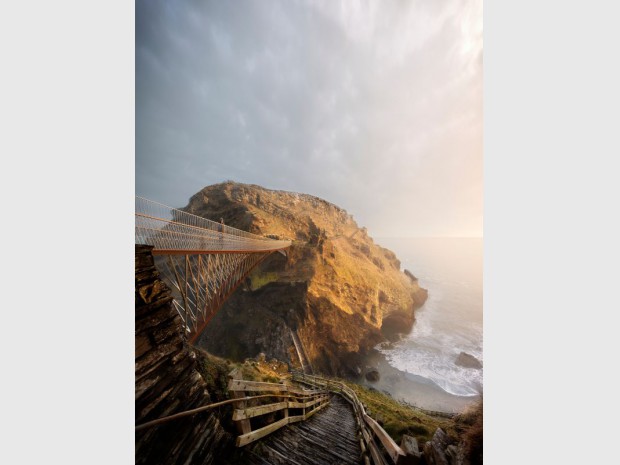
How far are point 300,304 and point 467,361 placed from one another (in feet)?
49.3

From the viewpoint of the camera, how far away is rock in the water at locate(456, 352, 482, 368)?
670 inches

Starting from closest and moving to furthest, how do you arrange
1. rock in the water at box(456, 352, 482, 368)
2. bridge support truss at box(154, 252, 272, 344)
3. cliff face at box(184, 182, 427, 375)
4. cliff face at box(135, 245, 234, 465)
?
1. cliff face at box(135, 245, 234, 465)
2. bridge support truss at box(154, 252, 272, 344)
3. cliff face at box(184, 182, 427, 375)
4. rock in the water at box(456, 352, 482, 368)

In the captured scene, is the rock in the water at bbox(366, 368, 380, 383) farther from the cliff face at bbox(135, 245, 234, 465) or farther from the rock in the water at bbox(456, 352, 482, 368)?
the cliff face at bbox(135, 245, 234, 465)

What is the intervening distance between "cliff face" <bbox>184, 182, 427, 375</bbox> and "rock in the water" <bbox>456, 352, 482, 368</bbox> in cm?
576

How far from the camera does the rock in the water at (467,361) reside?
17009mm

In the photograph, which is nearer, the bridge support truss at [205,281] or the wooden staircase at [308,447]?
the wooden staircase at [308,447]

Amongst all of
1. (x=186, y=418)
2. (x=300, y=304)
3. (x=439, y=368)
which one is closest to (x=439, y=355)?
(x=439, y=368)

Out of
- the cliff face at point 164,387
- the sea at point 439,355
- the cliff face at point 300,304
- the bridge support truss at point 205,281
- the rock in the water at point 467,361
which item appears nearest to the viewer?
the cliff face at point 164,387

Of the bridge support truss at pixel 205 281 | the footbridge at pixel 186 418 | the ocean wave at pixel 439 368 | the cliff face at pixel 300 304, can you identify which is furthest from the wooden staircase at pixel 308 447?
the ocean wave at pixel 439 368

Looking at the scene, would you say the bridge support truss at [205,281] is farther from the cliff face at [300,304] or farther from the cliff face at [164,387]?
the cliff face at [300,304]

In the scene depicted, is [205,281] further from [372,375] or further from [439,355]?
[439,355]

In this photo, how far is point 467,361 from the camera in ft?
56.5

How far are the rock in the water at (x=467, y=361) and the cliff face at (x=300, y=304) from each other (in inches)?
227

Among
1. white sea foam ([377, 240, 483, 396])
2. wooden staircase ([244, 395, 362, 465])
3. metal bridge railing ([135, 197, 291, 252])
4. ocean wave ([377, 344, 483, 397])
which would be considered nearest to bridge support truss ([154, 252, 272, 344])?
metal bridge railing ([135, 197, 291, 252])
